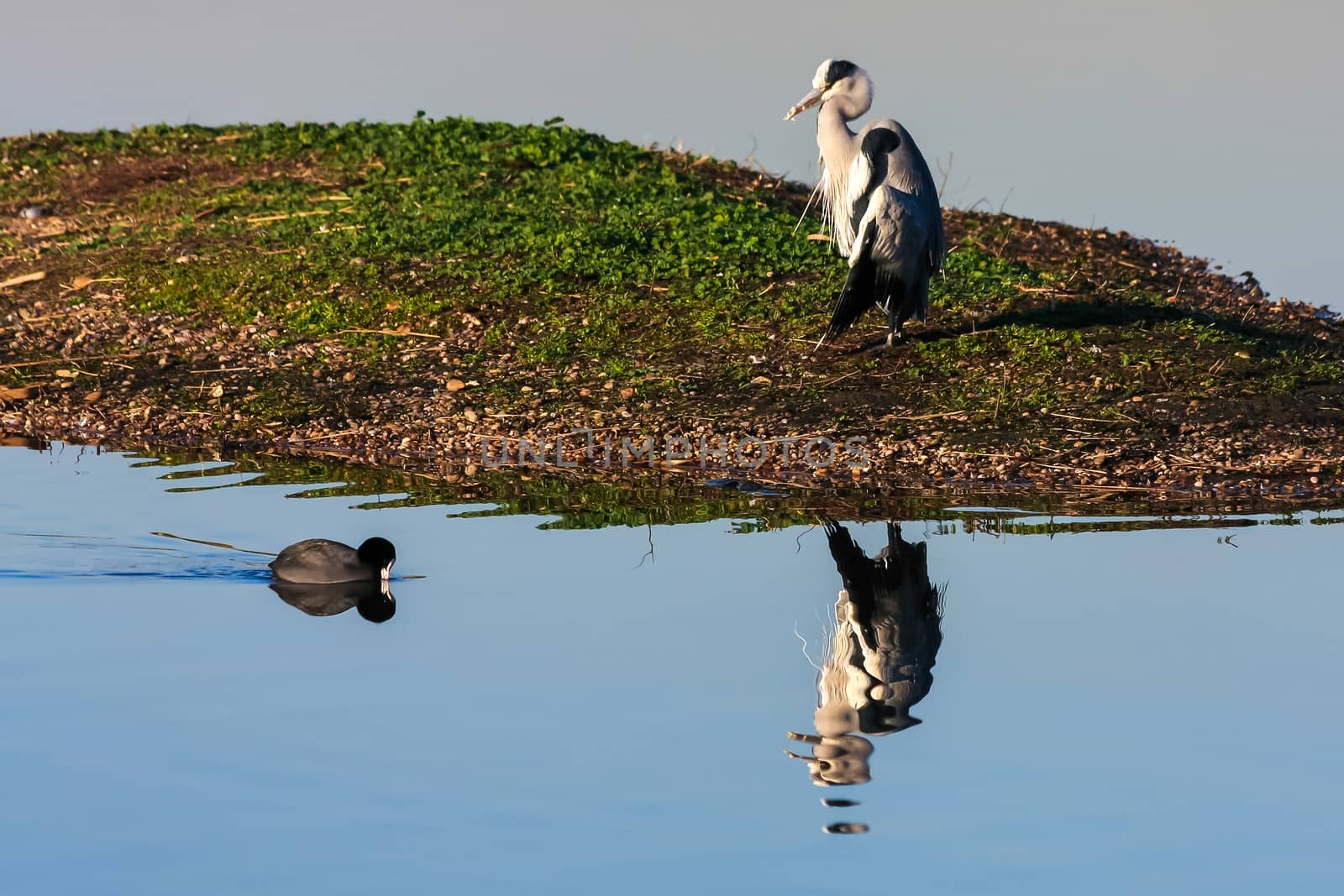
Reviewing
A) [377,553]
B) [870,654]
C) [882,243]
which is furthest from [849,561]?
[882,243]

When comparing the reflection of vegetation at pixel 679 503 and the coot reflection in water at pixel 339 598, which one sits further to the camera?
the reflection of vegetation at pixel 679 503

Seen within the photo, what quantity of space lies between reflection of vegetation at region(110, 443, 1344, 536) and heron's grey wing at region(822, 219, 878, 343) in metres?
2.34

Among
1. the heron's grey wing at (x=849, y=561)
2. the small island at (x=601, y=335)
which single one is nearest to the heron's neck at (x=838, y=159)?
the small island at (x=601, y=335)

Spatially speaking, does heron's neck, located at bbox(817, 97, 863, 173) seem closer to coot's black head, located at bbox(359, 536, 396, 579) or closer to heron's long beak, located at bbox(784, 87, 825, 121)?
heron's long beak, located at bbox(784, 87, 825, 121)

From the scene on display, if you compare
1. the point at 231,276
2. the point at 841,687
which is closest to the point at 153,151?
the point at 231,276

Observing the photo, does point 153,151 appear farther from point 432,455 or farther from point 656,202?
point 432,455

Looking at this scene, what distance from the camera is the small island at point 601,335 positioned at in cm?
1291

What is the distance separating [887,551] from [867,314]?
5.38 metres

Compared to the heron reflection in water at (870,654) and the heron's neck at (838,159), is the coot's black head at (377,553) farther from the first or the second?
the heron's neck at (838,159)

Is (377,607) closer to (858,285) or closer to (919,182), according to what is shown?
(858,285)

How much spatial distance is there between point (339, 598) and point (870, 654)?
3.05 meters

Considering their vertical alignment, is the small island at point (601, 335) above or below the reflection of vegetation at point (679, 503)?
above

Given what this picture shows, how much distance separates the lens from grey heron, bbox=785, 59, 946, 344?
13.7 meters

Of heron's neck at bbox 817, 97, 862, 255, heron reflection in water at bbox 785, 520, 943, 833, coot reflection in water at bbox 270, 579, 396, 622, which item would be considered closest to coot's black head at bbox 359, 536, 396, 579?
coot reflection in water at bbox 270, 579, 396, 622
